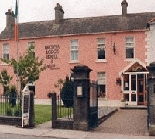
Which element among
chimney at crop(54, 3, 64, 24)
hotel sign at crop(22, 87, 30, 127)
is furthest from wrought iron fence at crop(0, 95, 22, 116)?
chimney at crop(54, 3, 64, 24)

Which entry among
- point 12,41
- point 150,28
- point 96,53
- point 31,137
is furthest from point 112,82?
point 31,137

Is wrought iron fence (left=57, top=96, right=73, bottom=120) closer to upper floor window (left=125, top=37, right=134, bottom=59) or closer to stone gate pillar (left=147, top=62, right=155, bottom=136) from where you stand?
stone gate pillar (left=147, top=62, right=155, bottom=136)

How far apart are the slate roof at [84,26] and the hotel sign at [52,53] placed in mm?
1235

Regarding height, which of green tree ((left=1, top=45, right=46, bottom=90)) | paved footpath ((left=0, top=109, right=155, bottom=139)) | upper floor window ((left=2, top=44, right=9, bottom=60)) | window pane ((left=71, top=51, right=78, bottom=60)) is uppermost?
upper floor window ((left=2, top=44, right=9, bottom=60))

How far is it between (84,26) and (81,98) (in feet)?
58.4

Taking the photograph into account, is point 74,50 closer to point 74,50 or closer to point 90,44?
point 74,50

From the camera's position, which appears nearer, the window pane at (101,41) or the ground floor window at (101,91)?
the ground floor window at (101,91)

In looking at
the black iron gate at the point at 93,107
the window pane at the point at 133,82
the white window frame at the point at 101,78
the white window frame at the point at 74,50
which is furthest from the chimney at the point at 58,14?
the black iron gate at the point at 93,107

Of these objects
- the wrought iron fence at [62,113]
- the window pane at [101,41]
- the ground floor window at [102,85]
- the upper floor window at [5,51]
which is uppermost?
the window pane at [101,41]

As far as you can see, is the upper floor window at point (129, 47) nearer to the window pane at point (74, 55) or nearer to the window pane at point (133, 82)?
the window pane at point (133, 82)

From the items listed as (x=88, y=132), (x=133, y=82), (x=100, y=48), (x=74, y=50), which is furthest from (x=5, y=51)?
(x=88, y=132)

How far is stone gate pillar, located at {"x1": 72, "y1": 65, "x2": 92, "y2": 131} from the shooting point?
13.6 m

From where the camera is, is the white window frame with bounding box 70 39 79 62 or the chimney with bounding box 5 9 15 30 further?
the chimney with bounding box 5 9 15 30

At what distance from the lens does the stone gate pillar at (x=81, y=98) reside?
13.6 metres
